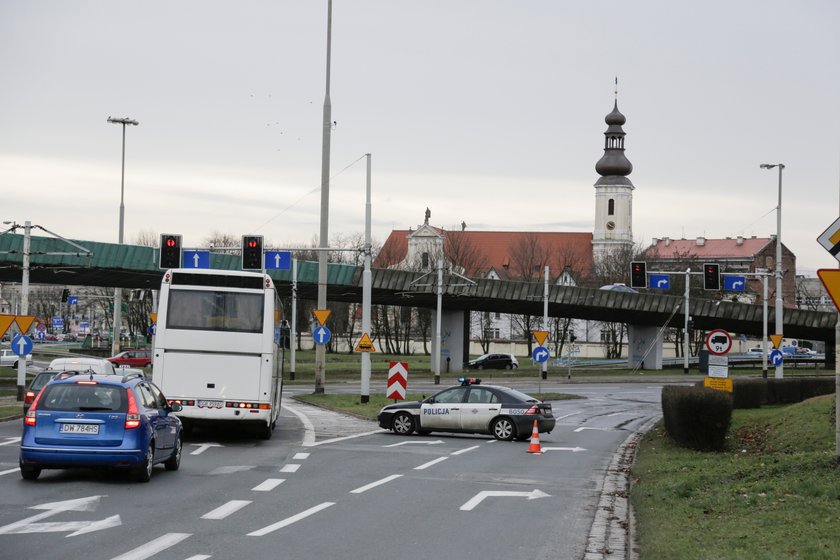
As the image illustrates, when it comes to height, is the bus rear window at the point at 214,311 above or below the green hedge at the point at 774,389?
above

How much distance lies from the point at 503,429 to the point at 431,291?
42.1 metres

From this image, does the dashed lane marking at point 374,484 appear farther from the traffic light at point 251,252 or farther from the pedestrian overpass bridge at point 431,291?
the pedestrian overpass bridge at point 431,291

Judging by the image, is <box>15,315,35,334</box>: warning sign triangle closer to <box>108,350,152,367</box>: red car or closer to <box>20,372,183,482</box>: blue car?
<box>20,372,183,482</box>: blue car

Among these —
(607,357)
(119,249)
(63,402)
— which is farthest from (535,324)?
(63,402)

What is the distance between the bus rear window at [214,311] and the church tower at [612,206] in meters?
126

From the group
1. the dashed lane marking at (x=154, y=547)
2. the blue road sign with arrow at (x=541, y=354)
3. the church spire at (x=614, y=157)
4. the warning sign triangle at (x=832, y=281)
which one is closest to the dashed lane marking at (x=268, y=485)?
the dashed lane marking at (x=154, y=547)

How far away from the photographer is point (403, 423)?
90.9 feet

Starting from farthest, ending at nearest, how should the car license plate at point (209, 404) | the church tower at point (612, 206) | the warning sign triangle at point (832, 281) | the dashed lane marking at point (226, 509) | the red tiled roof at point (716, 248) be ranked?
the red tiled roof at point (716, 248) → the church tower at point (612, 206) → the car license plate at point (209, 404) → the warning sign triangle at point (832, 281) → the dashed lane marking at point (226, 509)

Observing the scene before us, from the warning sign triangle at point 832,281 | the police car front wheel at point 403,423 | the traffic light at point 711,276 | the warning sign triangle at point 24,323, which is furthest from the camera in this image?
the traffic light at point 711,276

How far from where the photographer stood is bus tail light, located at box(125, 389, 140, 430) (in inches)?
613

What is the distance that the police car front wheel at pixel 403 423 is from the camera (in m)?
27.7

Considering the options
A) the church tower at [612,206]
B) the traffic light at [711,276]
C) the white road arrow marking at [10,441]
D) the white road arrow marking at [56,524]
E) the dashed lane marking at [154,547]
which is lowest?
the white road arrow marking at [10,441]

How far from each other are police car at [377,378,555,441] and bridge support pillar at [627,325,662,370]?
60.5 m

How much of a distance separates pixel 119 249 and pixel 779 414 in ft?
140
